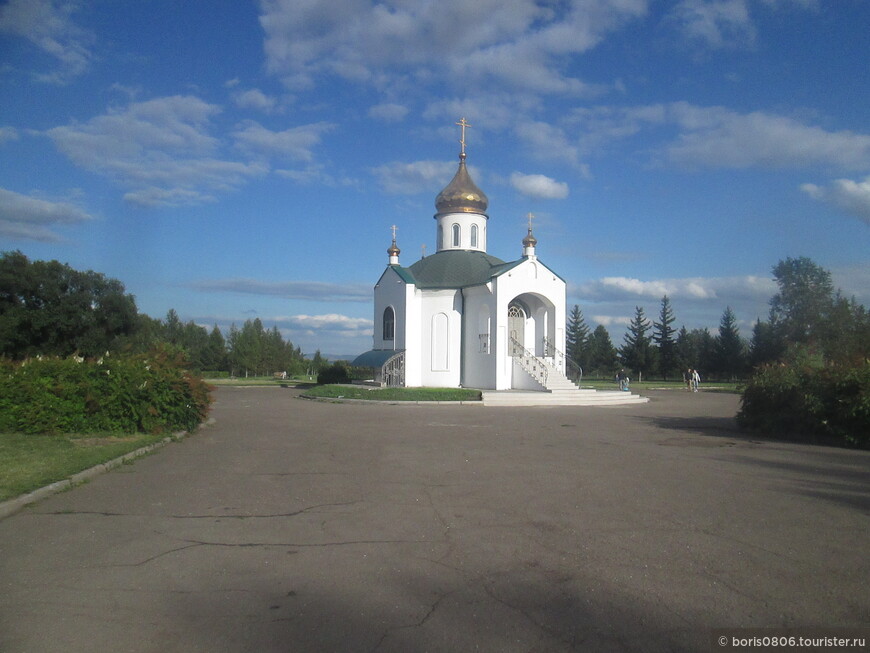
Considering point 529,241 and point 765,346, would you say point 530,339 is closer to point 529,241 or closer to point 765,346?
point 529,241

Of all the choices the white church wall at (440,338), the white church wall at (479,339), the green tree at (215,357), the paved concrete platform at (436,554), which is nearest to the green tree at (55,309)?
the white church wall at (440,338)

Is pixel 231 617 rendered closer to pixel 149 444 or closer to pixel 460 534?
pixel 460 534

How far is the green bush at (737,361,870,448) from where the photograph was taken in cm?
1257

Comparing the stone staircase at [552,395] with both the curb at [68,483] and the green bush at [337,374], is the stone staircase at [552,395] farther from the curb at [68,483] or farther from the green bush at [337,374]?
the curb at [68,483]

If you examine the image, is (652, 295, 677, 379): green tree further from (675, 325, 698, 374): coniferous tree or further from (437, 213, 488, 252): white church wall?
(437, 213, 488, 252): white church wall

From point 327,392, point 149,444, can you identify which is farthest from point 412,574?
point 327,392

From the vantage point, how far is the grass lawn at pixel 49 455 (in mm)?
8039

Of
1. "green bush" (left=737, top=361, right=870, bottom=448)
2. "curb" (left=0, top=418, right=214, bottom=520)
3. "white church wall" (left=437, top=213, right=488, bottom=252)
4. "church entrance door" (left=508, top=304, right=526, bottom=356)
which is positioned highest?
"white church wall" (left=437, top=213, right=488, bottom=252)

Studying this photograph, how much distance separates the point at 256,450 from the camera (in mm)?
11852

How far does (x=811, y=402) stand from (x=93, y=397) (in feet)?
48.6

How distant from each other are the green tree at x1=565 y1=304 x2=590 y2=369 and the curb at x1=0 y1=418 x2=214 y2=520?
6708 centimetres

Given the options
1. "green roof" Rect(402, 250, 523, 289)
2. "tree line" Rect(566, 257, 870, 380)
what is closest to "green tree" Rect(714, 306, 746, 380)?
"tree line" Rect(566, 257, 870, 380)

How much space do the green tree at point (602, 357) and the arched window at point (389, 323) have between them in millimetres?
43585

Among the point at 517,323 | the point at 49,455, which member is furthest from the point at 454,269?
the point at 49,455
